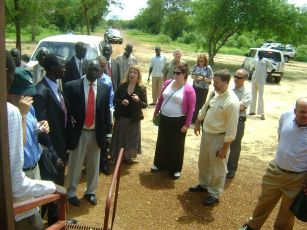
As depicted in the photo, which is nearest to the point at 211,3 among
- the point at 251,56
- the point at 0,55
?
the point at 251,56

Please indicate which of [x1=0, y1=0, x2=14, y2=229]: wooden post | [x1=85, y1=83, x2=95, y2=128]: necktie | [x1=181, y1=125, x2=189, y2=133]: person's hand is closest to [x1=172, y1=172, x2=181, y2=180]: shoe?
[x1=181, y1=125, x2=189, y2=133]: person's hand

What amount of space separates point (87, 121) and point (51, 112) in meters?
0.73

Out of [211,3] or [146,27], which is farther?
[146,27]

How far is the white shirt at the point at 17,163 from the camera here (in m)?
2.03

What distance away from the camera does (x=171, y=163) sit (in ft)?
A: 21.5

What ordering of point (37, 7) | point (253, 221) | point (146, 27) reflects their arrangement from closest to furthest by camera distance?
point (253, 221) → point (37, 7) → point (146, 27)

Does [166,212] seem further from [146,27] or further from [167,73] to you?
[146,27]

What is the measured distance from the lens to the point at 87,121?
5.11 metres

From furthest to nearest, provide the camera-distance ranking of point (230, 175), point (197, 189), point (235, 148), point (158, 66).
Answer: point (158, 66) < point (230, 175) < point (235, 148) < point (197, 189)

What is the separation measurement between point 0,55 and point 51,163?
2.54 m

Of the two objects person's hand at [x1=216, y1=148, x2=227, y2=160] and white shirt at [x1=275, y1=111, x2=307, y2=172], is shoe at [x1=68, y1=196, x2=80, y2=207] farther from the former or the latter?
white shirt at [x1=275, y1=111, x2=307, y2=172]

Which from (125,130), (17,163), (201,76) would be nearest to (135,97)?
(125,130)

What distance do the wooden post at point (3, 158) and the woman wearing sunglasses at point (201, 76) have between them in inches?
305

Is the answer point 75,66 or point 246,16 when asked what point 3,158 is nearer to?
point 75,66
